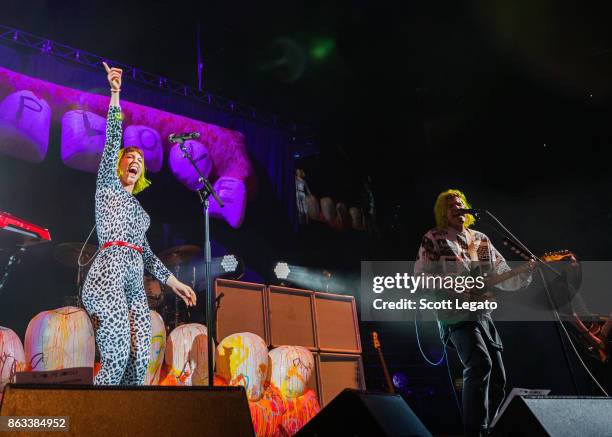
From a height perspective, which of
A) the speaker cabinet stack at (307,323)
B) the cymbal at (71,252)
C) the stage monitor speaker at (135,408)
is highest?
the cymbal at (71,252)

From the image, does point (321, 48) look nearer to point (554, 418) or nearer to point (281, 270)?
point (281, 270)

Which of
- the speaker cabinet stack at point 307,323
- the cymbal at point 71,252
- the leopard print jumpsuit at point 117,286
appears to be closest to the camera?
the leopard print jumpsuit at point 117,286

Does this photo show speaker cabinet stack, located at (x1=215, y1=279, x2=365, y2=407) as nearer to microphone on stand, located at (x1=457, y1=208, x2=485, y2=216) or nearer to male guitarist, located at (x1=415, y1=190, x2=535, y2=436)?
male guitarist, located at (x1=415, y1=190, x2=535, y2=436)

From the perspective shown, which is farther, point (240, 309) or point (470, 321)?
point (240, 309)

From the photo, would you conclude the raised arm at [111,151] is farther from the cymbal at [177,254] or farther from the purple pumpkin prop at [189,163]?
the purple pumpkin prop at [189,163]

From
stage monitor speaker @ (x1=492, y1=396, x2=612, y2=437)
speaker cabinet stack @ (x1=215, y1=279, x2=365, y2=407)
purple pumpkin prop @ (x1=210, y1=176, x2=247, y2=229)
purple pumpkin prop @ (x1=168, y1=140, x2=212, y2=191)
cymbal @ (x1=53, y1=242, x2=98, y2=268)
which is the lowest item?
stage monitor speaker @ (x1=492, y1=396, x2=612, y2=437)

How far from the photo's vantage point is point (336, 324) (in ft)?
21.0

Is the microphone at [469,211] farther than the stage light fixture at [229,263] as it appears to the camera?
No

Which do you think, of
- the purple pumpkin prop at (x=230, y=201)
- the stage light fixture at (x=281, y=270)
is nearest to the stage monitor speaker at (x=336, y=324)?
the stage light fixture at (x=281, y=270)

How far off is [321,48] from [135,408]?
6569mm

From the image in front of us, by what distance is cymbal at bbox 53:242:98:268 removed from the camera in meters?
4.67

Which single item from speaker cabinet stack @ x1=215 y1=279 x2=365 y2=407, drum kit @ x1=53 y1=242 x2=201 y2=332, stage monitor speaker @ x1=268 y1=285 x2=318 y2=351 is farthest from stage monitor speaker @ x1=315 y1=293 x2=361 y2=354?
drum kit @ x1=53 y1=242 x2=201 y2=332

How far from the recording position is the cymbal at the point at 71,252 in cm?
467

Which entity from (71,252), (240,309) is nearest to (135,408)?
(71,252)
